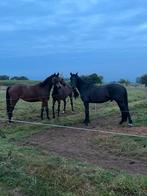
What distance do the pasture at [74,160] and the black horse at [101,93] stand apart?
57 cm

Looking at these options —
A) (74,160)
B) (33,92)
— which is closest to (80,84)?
(33,92)

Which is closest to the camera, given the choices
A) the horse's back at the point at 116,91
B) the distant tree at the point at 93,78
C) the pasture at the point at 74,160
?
the pasture at the point at 74,160

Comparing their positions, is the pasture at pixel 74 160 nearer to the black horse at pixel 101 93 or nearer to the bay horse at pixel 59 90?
the black horse at pixel 101 93

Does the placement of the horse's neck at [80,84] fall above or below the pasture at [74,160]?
above

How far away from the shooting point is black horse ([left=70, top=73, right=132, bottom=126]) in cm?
1539

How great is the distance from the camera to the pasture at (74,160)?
6.63 meters

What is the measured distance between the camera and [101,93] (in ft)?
52.3

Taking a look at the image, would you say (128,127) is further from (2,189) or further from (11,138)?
(2,189)

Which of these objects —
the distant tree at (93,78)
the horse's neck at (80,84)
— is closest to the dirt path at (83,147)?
the horse's neck at (80,84)

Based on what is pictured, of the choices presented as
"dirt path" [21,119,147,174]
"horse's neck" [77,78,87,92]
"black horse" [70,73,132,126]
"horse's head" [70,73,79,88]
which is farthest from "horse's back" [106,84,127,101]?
"horse's head" [70,73,79,88]

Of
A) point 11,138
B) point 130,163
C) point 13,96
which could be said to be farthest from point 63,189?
point 13,96

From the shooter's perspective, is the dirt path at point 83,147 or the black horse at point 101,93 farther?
the black horse at point 101,93

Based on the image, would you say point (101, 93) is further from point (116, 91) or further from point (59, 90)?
point (59, 90)

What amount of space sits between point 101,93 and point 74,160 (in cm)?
728
